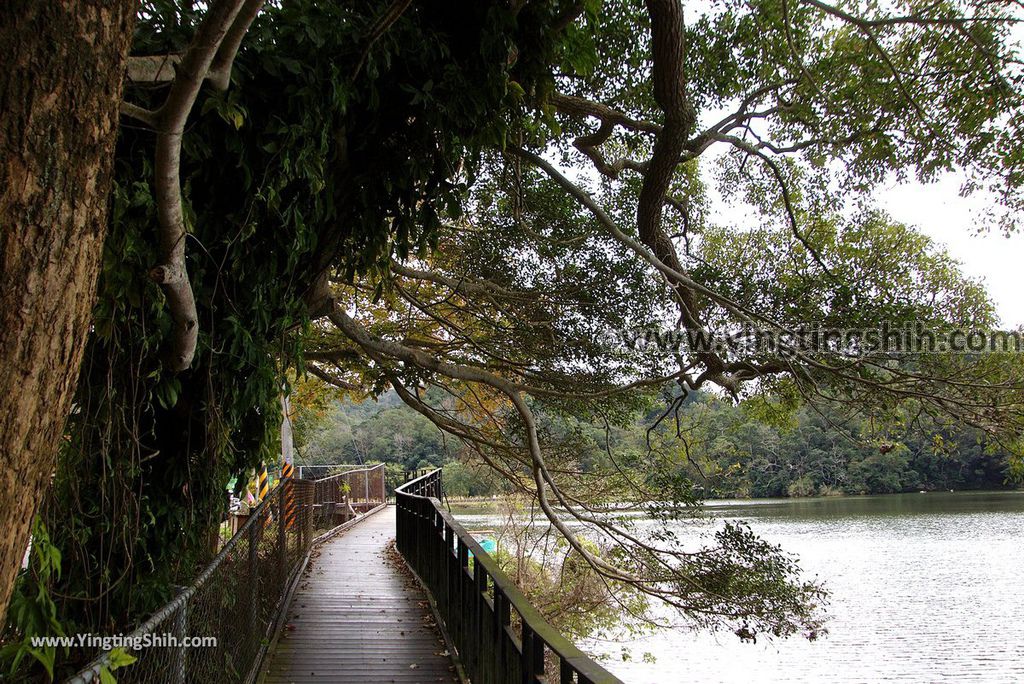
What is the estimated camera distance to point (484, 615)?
4.68 m

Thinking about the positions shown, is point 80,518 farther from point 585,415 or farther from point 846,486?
point 846,486

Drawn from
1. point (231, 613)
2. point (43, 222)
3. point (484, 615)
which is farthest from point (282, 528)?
point (43, 222)

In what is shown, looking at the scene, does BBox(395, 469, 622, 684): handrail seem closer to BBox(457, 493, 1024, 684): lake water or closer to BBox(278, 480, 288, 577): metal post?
BBox(278, 480, 288, 577): metal post

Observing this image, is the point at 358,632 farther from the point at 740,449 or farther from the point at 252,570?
the point at 740,449

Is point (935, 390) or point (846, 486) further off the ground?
point (935, 390)

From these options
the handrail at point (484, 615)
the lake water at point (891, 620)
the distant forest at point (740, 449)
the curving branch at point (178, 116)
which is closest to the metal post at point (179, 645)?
the curving branch at point (178, 116)

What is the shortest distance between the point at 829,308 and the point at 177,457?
198 inches

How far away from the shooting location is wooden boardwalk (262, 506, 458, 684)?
5797mm

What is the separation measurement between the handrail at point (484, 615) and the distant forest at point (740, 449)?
2108 millimetres

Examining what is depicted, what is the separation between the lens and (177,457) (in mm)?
4156

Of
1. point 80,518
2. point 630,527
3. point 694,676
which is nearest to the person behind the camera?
point 80,518

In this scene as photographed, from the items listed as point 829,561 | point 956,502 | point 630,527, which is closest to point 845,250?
point 630,527

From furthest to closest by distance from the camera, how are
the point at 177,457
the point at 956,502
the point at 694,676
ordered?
the point at 956,502, the point at 694,676, the point at 177,457

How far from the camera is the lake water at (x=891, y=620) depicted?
13.7 metres
